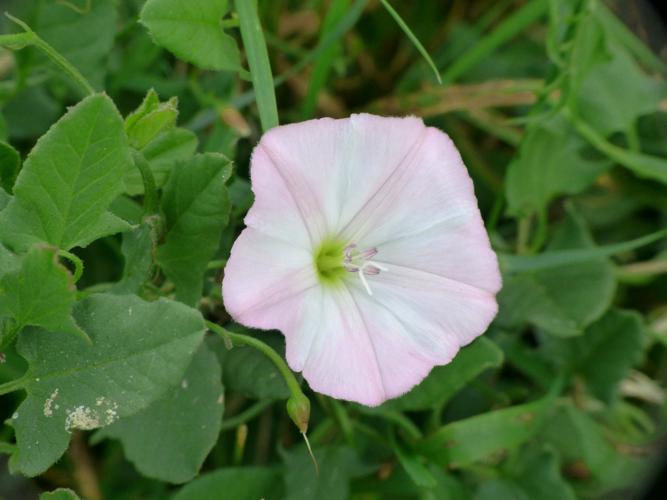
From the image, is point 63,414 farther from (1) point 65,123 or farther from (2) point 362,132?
(2) point 362,132

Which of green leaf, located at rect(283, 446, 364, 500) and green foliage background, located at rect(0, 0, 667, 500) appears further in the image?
green leaf, located at rect(283, 446, 364, 500)

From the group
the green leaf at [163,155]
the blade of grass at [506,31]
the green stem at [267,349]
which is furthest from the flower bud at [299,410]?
the blade of grass at [506,31]

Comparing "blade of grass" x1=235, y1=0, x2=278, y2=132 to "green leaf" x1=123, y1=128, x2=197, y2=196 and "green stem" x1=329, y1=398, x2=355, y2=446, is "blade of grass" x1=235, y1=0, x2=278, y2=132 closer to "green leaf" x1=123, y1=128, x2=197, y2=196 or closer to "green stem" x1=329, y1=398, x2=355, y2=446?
"green leaf" x1=123, y1=128, x2=197, y2=196

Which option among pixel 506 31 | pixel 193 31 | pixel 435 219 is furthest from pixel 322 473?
pixel 506 31

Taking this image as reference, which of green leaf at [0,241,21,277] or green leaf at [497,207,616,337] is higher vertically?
green leaf at [0,241,21,277]

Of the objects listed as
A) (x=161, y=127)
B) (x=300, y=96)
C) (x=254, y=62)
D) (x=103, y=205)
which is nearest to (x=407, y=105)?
(x=300, y=96)

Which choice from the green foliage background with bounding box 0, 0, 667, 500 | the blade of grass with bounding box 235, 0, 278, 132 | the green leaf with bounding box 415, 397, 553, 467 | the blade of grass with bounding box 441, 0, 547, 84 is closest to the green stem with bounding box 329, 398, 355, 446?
the green foliage background with bounding box 0, 0, 667, 500

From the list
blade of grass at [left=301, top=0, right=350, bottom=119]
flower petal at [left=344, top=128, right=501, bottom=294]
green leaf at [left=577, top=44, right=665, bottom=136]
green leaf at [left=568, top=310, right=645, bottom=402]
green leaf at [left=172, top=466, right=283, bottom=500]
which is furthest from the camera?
green leaf at [left=577, top=44, right=665, bottom=136]
